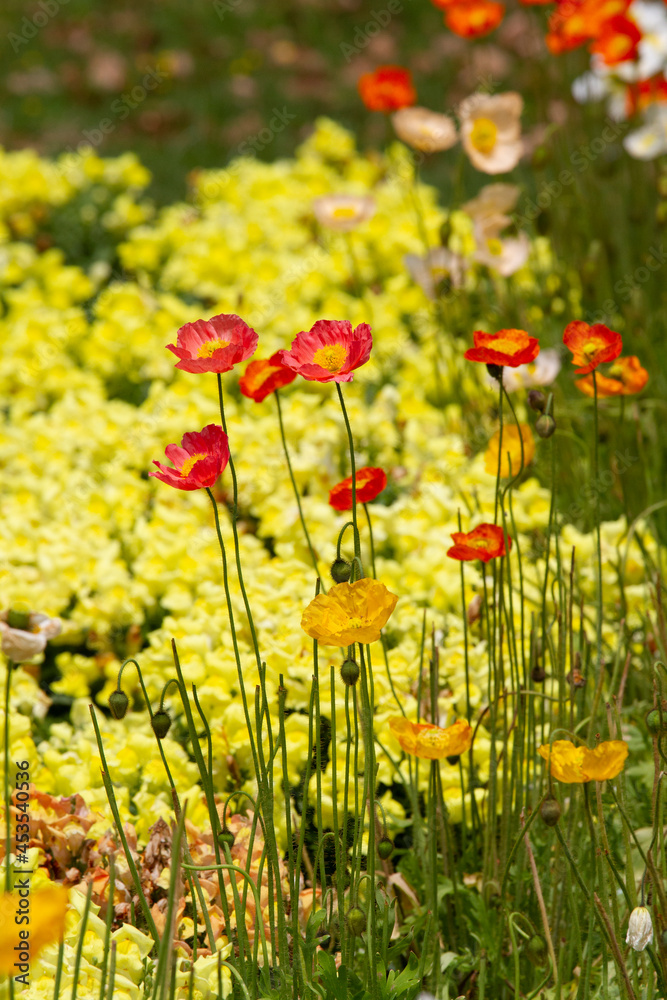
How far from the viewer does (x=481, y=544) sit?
1.28 m

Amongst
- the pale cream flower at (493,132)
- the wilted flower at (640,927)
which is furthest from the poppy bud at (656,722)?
the pale cream flower at (493,132)

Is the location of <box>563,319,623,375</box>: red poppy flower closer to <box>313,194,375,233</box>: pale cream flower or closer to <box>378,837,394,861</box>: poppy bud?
<box>378,837,394,861</box>: poppy bud

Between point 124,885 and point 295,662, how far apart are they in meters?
0.45

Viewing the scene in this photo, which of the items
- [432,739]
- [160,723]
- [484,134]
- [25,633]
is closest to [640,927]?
[432,739]

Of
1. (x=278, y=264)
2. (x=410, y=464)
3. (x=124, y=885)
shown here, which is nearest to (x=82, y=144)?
(x=278, y=264)

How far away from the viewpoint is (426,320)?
3045 mm

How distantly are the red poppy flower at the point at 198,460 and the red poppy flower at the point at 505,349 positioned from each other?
0.30 m

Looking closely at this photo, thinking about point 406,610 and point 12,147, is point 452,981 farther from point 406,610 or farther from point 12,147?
point 12,147

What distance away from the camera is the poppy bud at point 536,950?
127cm

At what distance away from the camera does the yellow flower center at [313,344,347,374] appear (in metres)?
1.16

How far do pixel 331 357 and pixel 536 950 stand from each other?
782mm

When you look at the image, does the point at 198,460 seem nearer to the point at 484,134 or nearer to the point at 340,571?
the point at 340,571

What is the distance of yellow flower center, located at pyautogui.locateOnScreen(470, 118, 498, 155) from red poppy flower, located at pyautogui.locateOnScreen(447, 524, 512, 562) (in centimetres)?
148

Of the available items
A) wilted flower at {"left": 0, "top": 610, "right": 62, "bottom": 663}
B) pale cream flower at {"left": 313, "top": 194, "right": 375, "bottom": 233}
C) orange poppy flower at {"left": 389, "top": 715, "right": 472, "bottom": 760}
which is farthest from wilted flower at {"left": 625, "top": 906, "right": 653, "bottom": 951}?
pale cream flower at {"left": 313, "top": 194, "right": 375, "bottom": 233}
